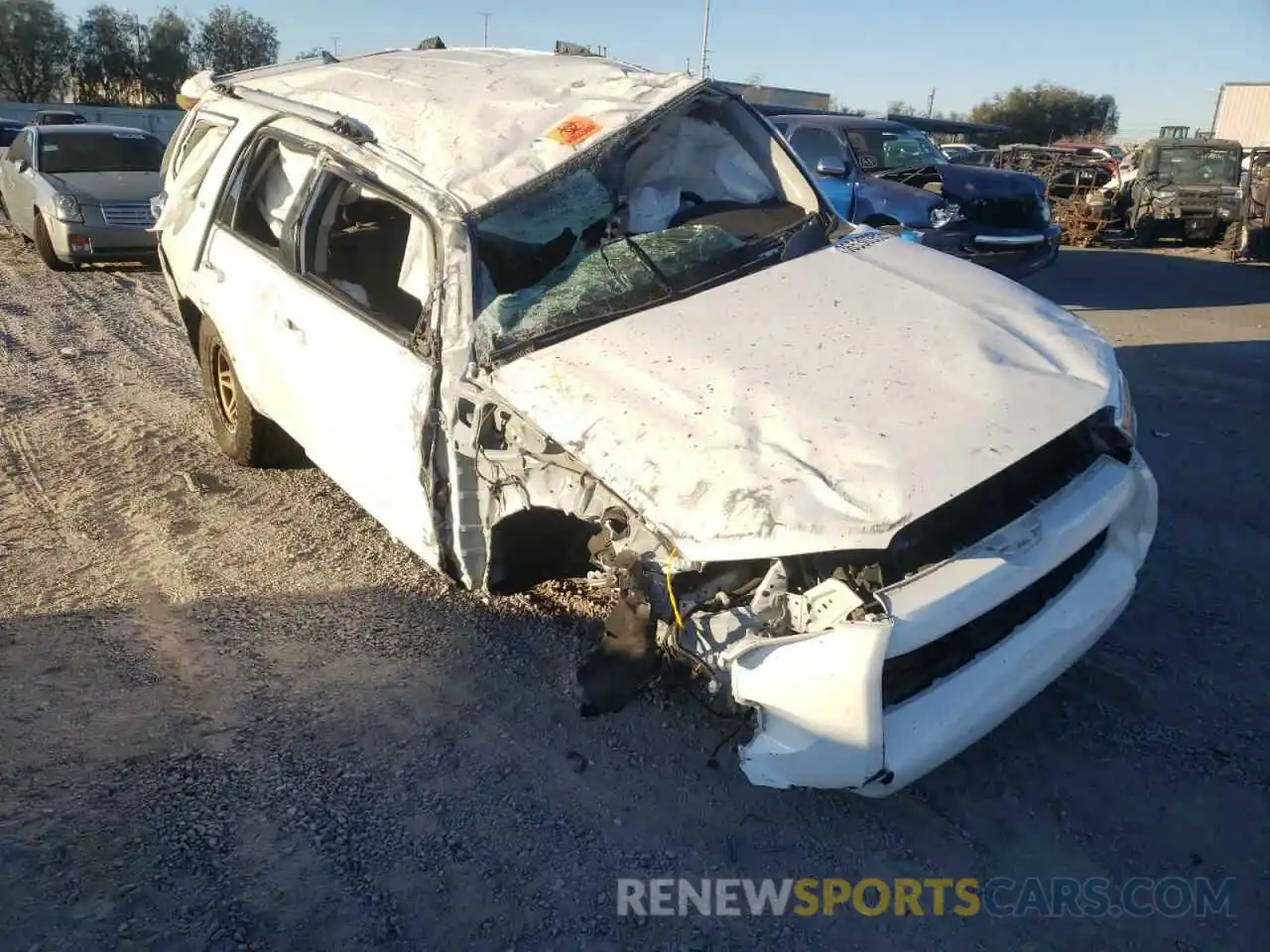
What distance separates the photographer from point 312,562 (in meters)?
4.19

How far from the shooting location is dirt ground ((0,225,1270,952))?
7.97 ft

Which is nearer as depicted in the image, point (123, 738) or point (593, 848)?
→ point (593, 848)

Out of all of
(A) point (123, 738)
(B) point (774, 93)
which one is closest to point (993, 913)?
(A) point (123, 738)

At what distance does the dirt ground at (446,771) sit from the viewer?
7.97 ft

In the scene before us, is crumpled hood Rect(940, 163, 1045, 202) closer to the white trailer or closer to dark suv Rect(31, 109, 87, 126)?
dark suv Rect(31, 109, 87, 126)

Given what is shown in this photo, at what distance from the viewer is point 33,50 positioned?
135ft

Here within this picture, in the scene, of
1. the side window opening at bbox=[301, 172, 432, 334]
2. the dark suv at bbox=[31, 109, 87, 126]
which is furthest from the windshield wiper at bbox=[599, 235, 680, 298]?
the dark suv at bbox=[31, 109, 87, 126]

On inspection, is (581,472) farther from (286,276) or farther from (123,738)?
(286,276)

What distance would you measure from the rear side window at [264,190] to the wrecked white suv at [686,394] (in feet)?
0.06

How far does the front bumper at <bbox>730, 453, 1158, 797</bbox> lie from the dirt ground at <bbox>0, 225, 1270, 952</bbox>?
1.28ft

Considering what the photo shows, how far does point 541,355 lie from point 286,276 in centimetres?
160

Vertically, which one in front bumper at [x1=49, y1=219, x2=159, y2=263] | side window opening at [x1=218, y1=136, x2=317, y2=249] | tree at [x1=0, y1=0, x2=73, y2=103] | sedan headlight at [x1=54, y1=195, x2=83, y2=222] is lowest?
front bumper at [x1=49, y1=219, x2=159, y2=263]

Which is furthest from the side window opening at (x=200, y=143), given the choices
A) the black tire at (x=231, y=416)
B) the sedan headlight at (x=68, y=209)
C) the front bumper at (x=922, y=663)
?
the sedan headlight at (x=68, y=209)

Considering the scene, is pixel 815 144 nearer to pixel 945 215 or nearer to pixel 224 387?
pixel 945 215
